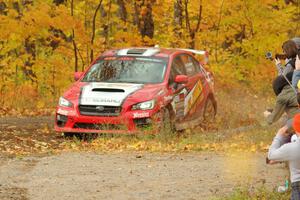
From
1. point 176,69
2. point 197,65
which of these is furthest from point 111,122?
point 197,65

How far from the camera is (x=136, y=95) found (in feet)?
45.8

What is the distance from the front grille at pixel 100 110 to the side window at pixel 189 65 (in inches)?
105

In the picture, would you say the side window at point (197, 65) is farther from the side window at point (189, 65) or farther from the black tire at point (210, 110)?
the black tire at point (210, 110)

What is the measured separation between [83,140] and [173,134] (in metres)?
1.70

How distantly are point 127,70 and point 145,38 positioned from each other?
6.87 meters

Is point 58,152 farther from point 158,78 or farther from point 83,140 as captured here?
point 158,78

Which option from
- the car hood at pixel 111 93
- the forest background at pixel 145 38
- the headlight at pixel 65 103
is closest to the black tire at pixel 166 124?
the car hood at pixel 111 93

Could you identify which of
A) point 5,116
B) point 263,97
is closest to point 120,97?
point 5,116

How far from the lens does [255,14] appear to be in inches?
938

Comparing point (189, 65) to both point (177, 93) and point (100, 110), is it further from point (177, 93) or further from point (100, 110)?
point (100, 110)

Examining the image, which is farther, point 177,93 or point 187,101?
point 187,101

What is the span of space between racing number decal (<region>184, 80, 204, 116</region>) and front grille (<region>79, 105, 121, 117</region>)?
1.86 metres

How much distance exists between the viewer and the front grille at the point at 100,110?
1377cm

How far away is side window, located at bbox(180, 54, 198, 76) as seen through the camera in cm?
1609
